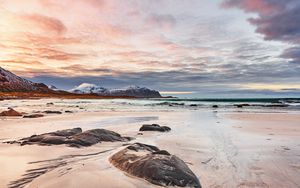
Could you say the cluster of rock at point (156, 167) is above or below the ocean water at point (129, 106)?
below

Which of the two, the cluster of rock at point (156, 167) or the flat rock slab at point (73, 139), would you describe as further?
the flat rock slab at point (73, 139)

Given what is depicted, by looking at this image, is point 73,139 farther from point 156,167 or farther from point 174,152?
point 156,167

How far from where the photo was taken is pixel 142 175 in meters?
4.45

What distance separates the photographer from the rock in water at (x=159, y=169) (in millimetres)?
4242

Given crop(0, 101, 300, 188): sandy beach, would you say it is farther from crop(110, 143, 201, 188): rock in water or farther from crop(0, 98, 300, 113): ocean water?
crop(0, 98, 300, 113): ocean water

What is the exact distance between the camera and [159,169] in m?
4.45

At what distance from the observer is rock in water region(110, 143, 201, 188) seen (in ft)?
13.9

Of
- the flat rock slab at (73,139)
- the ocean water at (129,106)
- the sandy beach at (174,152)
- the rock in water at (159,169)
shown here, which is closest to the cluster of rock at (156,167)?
the rock in water at (159,169)

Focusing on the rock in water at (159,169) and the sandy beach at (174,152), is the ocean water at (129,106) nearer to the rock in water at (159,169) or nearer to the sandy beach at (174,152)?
the sandy beach at (174,152)

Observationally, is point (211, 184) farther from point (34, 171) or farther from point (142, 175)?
point (34, 171)

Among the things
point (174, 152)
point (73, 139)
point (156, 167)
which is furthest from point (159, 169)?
point (73, 139)

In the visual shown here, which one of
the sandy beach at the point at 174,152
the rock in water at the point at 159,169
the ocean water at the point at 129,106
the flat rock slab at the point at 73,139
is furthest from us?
the ocean water at the point at 129,106

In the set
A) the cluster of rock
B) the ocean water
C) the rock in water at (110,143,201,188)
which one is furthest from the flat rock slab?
the ocean water

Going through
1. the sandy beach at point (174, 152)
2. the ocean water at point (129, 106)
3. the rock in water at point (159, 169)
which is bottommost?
the sandy beach at point (174, 152)
